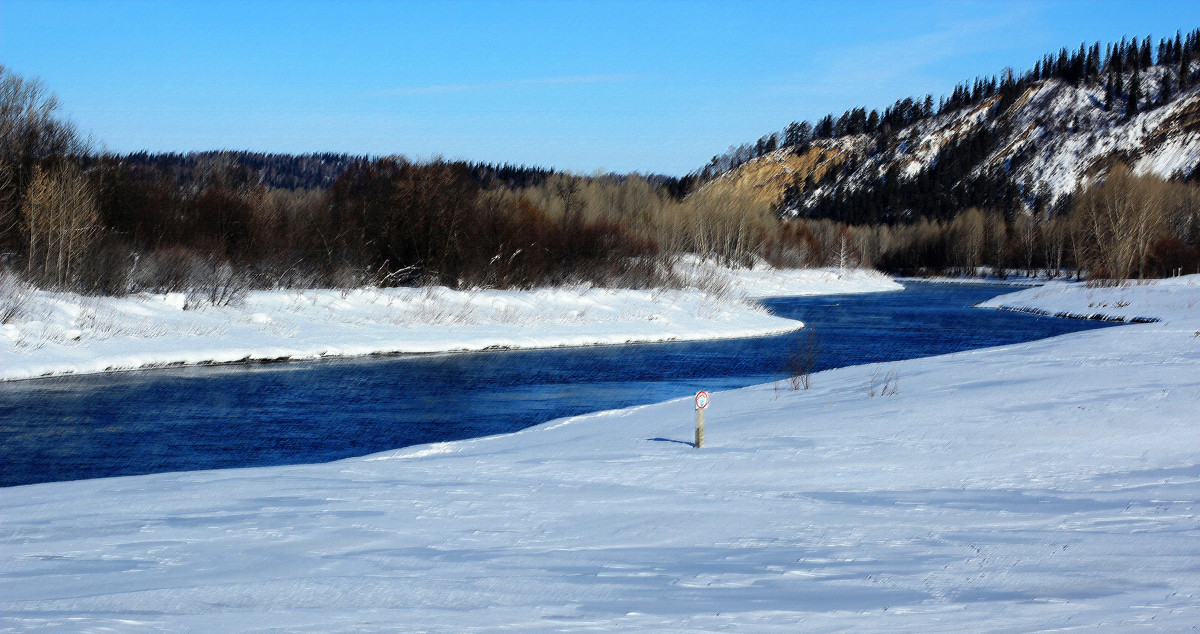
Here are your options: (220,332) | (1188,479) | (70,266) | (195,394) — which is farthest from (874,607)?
(70,266)

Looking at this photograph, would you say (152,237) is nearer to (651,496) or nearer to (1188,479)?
(651,496)

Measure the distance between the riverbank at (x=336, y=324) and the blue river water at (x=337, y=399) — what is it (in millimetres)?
1121

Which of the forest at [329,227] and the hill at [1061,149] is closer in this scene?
the forest at [329,227]

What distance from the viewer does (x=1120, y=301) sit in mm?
47688

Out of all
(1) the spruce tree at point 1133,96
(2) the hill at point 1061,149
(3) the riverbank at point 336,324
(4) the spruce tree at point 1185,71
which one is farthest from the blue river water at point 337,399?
(4) the spruce tree at point 1185,71

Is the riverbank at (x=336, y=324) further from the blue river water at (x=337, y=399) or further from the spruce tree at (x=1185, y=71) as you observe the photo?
the spruce tree at (x=1185, y=71)

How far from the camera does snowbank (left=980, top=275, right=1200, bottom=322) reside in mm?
42844

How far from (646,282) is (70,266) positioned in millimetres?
26489

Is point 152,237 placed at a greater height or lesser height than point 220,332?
greater

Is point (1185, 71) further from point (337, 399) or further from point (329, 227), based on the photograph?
point (337, 399)

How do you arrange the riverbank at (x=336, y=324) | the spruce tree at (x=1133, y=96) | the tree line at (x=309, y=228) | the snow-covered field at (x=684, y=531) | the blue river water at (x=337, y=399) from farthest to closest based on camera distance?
the spruce tree at (x=1133, y=96) < the tree line at (x=309, y=228) < the riverbank at (x=336, y=324) < the blue river water at (x=337, y=399) < the snow-covered field at (x=684, y=531)

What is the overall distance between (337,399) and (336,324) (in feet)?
38.4

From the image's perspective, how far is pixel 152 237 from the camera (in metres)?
34.0

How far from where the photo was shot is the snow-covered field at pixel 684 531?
5.60 meters
